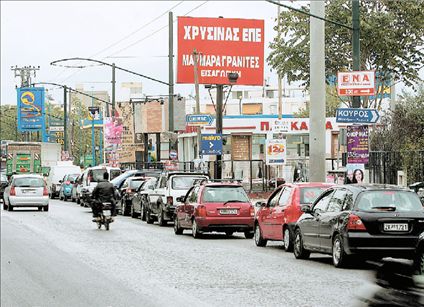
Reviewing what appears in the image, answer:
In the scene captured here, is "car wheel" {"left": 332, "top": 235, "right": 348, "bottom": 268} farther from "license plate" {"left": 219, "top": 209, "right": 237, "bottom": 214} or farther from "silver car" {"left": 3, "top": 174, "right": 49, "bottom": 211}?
"silver car" {"left": 3, "top": 174, "right": 49, "bottom": 211}

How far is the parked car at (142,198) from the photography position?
36.4 metres

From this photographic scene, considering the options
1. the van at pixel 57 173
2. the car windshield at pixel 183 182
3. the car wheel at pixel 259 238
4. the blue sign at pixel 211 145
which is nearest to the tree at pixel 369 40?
the blue sign at pixel 211 145

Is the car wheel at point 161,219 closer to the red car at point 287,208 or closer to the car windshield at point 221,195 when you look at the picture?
the car windshield at point 221,195

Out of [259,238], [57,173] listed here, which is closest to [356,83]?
[259,238]

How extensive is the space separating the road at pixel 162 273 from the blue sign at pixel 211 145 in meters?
13.7

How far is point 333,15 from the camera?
41.7 metres

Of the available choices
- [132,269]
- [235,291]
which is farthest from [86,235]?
[235,291]

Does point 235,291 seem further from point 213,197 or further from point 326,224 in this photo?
point 213,197

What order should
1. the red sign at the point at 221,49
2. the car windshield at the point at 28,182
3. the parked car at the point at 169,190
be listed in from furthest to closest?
1. the red sign at the point at 221,49
2. the car windshield at the point at 28,182
3. the parked car at the point at 169,190

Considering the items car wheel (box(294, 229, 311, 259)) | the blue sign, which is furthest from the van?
car wheel (box(294, 229, 311, 259))

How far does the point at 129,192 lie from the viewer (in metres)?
41.8

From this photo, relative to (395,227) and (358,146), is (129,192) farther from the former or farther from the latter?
(395,227)

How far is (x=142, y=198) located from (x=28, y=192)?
415 inches

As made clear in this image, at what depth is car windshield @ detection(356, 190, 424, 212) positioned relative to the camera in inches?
715
